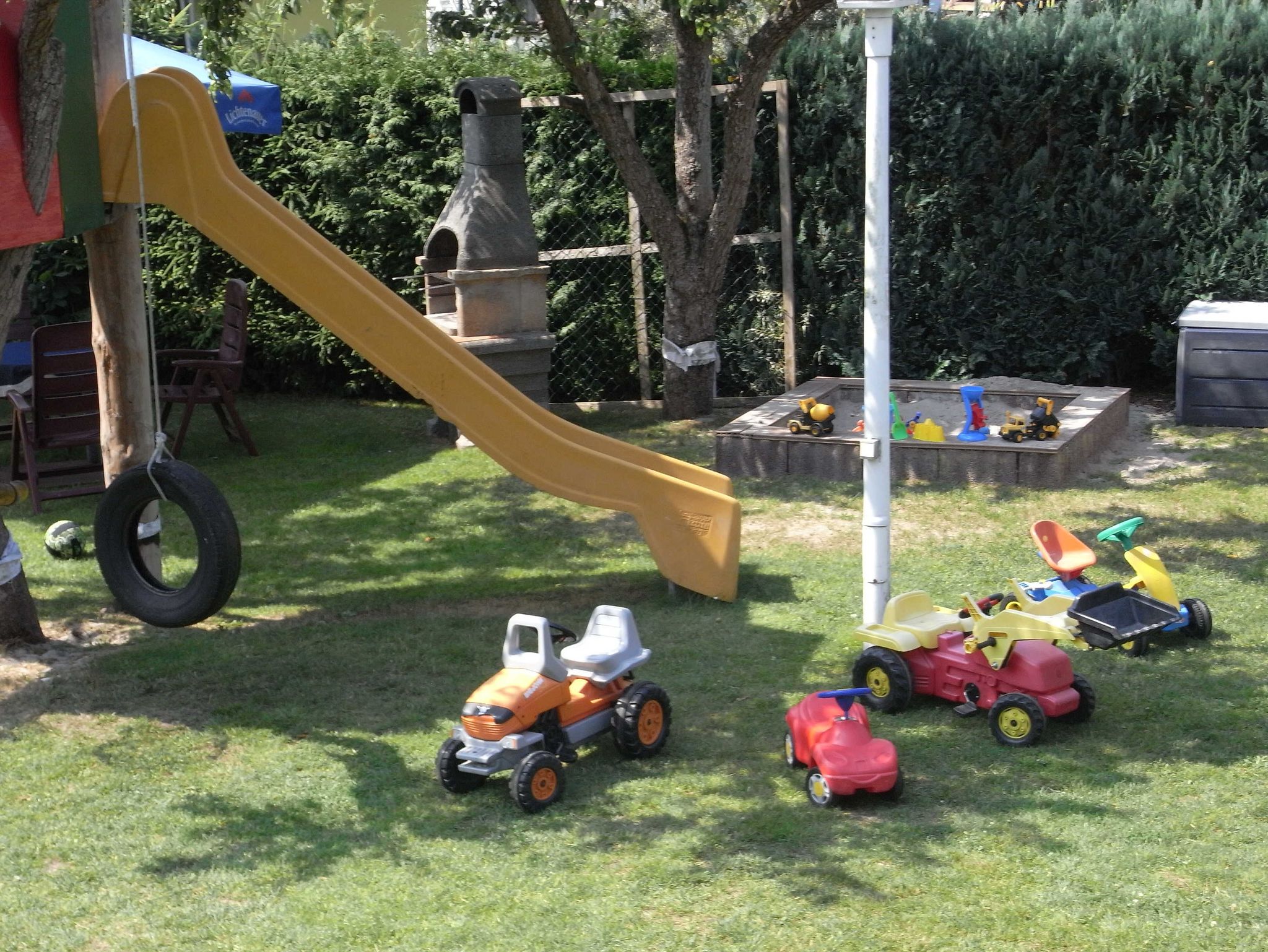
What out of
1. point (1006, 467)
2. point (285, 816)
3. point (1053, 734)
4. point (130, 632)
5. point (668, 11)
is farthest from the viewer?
point (668, 11)

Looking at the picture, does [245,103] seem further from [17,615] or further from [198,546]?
[198,546]

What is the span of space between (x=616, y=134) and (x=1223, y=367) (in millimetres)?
4763

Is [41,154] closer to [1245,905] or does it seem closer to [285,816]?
[285,816]

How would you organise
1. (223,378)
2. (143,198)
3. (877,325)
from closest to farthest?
(877,325)
(143,198)
(223,378)

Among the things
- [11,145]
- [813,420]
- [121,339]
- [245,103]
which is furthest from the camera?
[245,103]

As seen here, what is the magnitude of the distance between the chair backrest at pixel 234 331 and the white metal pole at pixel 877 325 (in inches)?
233

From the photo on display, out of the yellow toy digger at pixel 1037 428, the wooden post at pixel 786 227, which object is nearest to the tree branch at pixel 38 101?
the yellow toy digger at pixel 1037 428

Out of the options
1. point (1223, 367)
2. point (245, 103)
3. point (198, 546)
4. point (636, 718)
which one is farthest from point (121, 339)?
point (1223, 367)

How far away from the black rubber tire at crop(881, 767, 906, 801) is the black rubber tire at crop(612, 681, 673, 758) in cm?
89

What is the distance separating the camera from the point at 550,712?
5.17 m

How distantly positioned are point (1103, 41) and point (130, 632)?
27.7 ft

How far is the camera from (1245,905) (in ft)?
13.5

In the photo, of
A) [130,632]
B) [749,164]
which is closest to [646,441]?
[749,164]

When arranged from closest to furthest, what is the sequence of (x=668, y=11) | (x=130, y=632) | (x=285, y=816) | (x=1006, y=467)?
(x=285, y=816), (x=130, y=632), (x=1006, y=467), (x=668, y=11)
